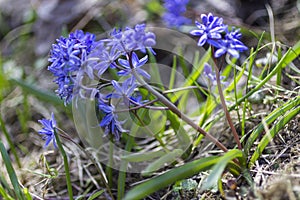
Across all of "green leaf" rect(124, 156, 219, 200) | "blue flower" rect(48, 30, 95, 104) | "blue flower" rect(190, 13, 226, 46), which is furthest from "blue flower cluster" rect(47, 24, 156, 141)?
"green leaf" rect(124, 156, 219, 200)

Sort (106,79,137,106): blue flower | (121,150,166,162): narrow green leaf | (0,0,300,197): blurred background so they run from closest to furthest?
(106,79,137,106): blue flower
(121,150,166,162): narrow green leaf
(0,0,300,197): blurred background

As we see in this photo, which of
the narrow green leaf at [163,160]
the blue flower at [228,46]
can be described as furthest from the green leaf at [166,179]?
the narrow green leaf at [163,160]

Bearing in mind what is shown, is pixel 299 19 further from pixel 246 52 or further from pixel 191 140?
pixel 191 140

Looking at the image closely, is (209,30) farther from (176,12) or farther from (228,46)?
(176,12)

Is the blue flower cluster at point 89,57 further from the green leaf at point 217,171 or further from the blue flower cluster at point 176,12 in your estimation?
the blue flower cluster at point 176,12

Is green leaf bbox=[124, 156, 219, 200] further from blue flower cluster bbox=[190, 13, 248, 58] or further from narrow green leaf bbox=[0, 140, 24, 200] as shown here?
narrow green leaf bbox=[0, 140, 24, 200]
